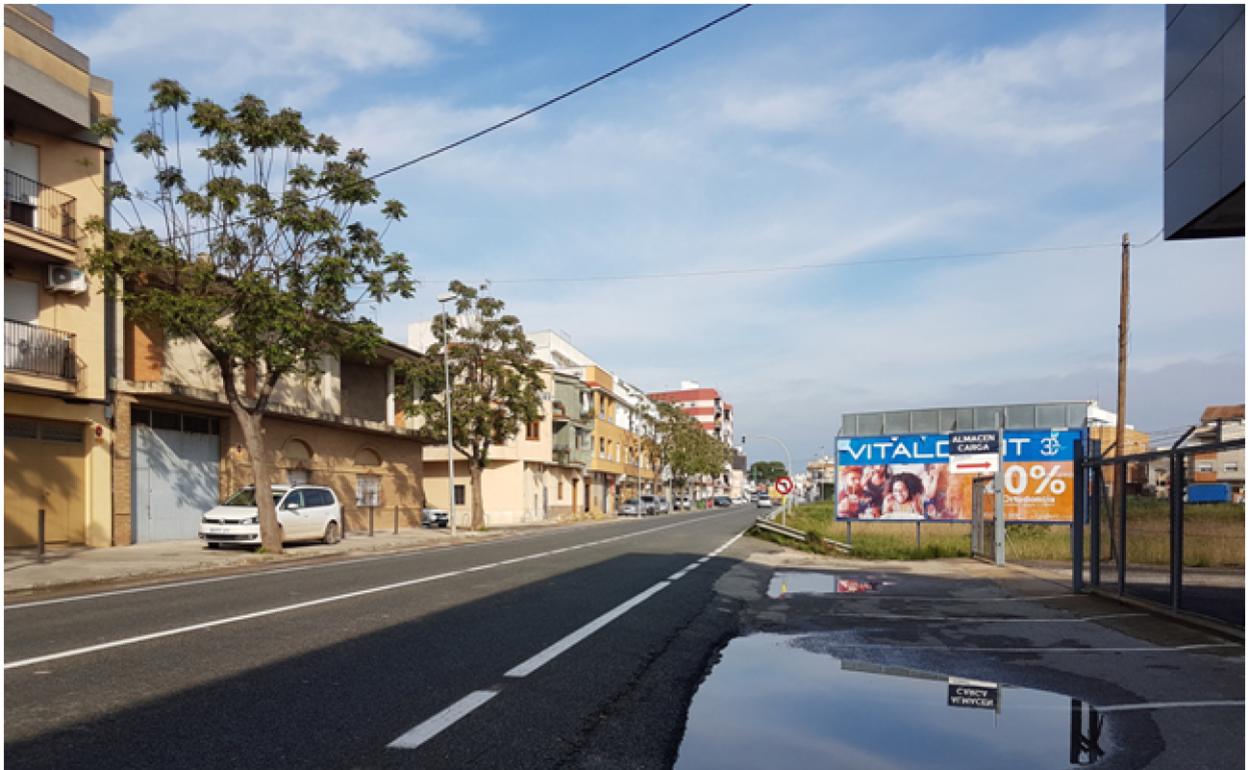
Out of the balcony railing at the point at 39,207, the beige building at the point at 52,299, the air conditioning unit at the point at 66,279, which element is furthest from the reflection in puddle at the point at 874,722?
the balcony railing at the point at 39,207

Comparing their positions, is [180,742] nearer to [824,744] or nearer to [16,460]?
[824,744]

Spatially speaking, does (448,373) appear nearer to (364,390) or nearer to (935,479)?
(364,390)

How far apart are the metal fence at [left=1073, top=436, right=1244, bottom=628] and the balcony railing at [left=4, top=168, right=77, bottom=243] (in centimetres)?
2301

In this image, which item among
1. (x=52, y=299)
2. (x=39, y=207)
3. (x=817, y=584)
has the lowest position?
(x=817, y=584)

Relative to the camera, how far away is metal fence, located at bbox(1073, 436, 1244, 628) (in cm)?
1040

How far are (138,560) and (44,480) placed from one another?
4.71 m

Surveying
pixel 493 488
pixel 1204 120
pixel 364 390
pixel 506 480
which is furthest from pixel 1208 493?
pixel 493 488

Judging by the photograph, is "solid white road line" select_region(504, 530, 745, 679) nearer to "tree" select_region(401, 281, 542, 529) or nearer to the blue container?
the blue container

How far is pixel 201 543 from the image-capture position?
2703 centimetres

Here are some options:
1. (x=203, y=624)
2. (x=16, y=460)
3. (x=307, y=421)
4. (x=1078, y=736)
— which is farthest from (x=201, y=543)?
(x=1078, y=736)

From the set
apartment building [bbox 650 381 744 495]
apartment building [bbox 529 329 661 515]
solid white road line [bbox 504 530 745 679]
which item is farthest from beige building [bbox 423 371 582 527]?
apartment building [bbox 650 381 744 495]

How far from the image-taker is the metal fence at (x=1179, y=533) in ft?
34.1

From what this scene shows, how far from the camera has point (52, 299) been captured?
934 inches

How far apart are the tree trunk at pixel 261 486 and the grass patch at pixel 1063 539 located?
13.8 m
